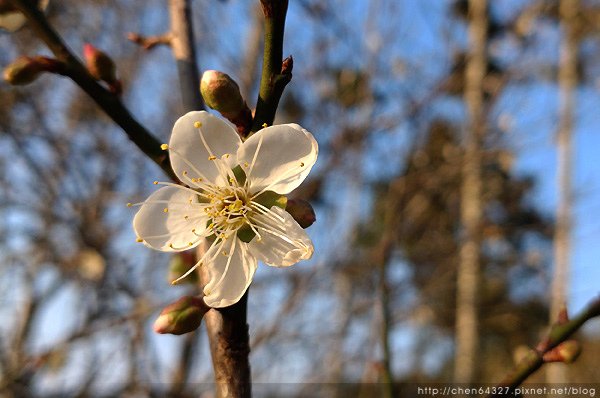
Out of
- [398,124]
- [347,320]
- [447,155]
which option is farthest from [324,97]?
[347,320]

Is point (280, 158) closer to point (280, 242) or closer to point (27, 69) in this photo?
point (280, 242)

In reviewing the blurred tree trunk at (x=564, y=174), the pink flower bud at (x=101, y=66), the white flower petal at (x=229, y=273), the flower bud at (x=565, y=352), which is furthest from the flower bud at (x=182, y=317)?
the blurred tree trunk at (x=564, y=174)

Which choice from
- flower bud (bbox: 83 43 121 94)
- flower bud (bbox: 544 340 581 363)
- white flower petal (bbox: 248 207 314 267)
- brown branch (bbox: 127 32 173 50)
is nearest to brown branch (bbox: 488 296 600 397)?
flower bud (bbox: 544 340 581 363)

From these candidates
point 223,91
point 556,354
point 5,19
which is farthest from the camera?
point 5,19

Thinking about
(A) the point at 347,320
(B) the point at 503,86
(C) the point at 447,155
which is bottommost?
(A) the point at 347,320

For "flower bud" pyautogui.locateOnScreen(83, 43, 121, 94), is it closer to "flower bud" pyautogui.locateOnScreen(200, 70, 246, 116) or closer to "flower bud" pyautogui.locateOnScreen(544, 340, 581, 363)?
"flower bud" pyautogui.locateOnScreen(200, 70, 246, 116)

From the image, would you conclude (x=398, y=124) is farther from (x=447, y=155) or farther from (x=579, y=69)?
(x=579, y=69)

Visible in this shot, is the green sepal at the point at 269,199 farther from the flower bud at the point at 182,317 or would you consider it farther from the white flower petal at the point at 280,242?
the flower bud at the point at 182,317
